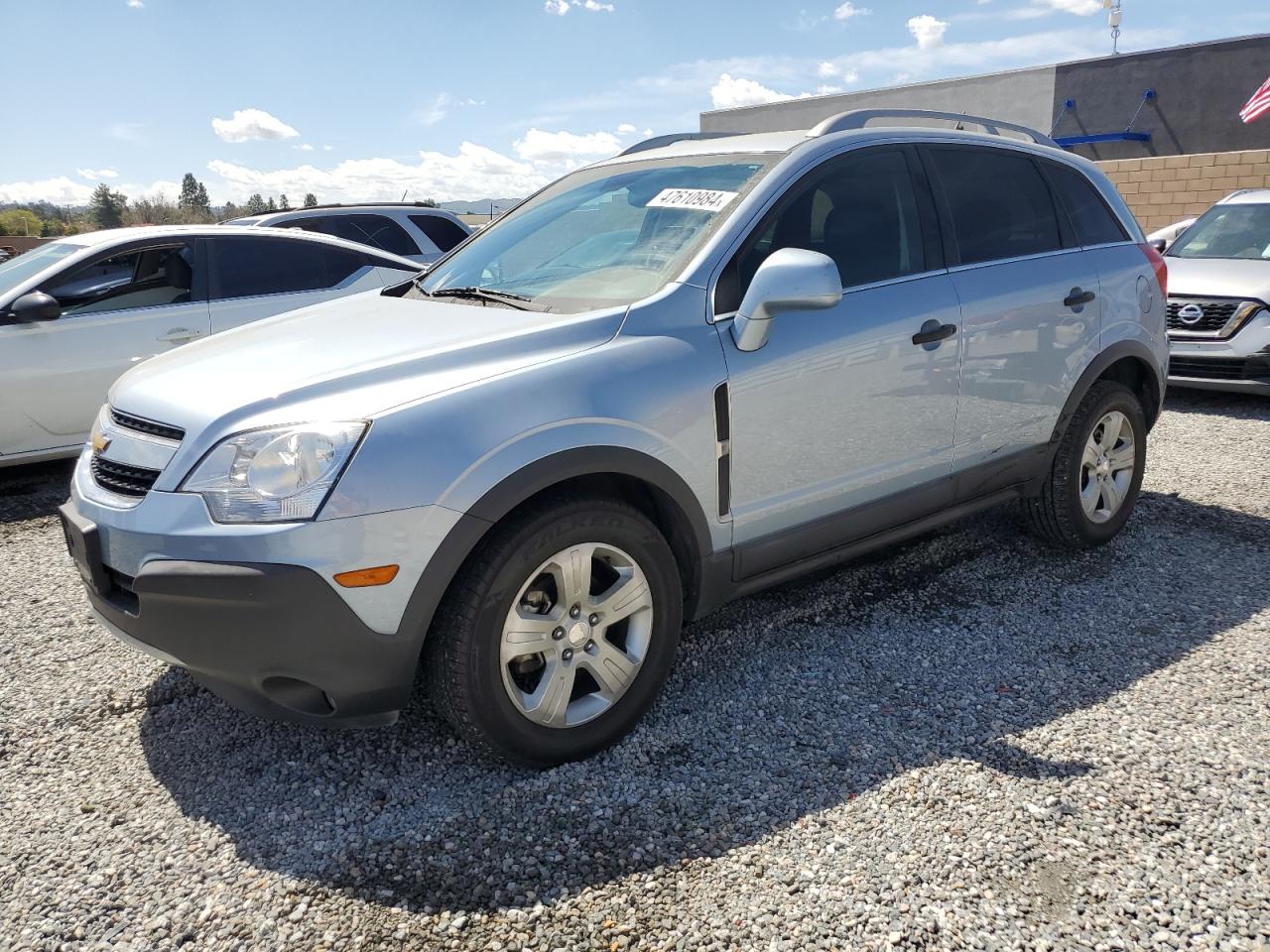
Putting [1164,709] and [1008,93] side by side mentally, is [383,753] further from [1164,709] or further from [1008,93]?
[1008,93]

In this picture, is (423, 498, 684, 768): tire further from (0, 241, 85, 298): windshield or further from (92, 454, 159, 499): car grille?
(0, 241, 85, 298): windshield

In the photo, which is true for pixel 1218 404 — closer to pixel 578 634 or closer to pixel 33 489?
pixel 578 634

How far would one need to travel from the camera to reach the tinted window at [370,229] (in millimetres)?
9781

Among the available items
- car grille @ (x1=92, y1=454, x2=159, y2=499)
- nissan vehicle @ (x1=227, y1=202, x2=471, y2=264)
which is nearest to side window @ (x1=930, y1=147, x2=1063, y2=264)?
car grille @ (x1=92, y1=454, x2=159, y2=499)

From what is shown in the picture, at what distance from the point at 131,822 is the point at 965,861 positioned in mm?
2223

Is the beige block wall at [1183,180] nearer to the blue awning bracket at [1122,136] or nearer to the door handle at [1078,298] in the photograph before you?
the blue awning bracket at [1122,136]

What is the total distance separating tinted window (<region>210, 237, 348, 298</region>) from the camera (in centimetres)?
643

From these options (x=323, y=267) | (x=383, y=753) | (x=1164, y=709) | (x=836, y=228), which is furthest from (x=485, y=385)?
(x=323, y=267)

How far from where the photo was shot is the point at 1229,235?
8.91m

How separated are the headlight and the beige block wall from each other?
1681 centimetres

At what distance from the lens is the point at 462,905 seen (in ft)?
7.72

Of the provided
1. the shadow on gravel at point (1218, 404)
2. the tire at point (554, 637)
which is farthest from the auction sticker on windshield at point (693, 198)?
the shadow on gravel at point (1218, 404)

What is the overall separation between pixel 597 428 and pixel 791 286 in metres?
0.73

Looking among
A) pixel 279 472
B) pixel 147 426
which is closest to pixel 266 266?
pixel 147 426
